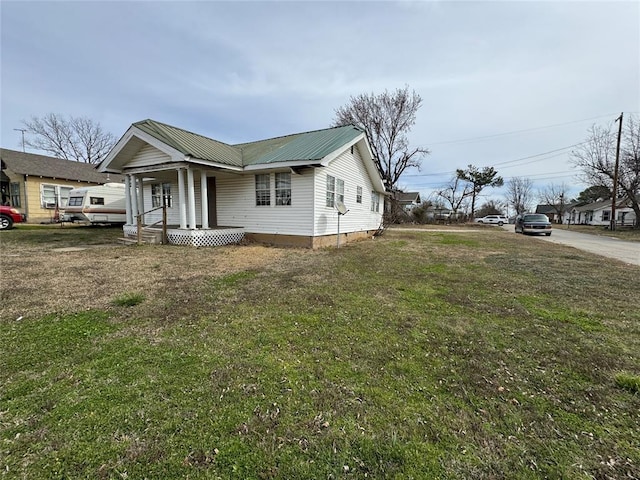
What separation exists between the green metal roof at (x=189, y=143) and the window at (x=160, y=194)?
3.51 meters

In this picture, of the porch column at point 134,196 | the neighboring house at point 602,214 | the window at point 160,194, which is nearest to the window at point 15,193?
the window at point 160,194

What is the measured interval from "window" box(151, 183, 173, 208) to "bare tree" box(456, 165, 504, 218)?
47272 millimetres

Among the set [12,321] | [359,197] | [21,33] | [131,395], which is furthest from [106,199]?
[131,395]

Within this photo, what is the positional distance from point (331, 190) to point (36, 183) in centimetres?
2329

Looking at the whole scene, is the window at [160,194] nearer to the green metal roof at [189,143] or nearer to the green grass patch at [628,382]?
the green metal roof at [189,143]

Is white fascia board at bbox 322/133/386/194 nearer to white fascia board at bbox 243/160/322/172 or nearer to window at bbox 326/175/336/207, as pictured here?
white fascia board at bbox 243/160/322/172

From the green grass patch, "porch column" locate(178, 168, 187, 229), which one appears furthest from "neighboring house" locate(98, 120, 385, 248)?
the green grass patch

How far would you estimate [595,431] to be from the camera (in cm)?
204

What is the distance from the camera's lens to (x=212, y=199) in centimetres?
1326

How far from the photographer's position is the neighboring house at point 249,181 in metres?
10.7

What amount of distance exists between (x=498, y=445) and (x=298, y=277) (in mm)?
4784

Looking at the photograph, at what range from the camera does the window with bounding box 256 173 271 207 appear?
1184 cm

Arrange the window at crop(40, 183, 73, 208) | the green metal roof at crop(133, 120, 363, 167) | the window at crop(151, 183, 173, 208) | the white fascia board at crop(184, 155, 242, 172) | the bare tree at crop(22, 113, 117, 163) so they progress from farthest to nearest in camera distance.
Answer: the bare tree at crop(22, 113, 117, 163), the window at crop(40, 183, 73, 208), the window at crop(151, 183, 173, 208), the green metal roof at crop(133, 120, 363, 167), the white fascia board at crop(184, 155, 242, 172)

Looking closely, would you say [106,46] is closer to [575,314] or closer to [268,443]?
[268,443]
